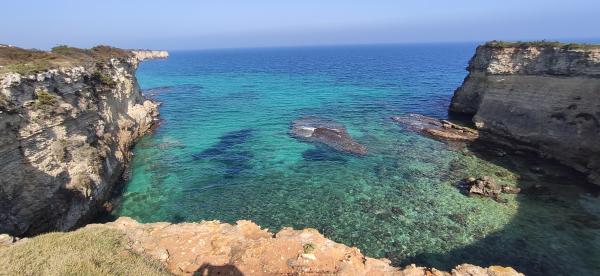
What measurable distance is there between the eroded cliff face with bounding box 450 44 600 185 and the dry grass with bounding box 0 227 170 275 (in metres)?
36.1

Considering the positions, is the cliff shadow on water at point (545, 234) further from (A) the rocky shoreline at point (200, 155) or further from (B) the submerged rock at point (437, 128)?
(B) the submerged rock at point (437, 128)

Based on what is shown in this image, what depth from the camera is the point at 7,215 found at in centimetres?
1900

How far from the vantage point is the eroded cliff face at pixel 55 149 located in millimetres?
19250

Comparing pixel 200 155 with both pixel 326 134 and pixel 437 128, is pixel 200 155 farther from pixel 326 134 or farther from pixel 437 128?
pixel 437 128

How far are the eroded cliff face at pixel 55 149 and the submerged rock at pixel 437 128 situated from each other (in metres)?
36.1

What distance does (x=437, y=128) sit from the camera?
46.6 metres

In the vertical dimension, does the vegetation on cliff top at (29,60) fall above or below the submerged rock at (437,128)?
above

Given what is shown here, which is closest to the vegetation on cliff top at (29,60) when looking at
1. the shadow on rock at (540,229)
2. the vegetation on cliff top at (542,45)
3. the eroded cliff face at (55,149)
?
the eroded cliff face at (55,149)

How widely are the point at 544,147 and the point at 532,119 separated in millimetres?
3568

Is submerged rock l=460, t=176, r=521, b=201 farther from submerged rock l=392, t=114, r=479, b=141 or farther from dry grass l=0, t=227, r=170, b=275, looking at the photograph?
dry grass l=0, t=227, r=170, b=275

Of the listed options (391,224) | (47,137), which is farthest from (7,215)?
(391,224)

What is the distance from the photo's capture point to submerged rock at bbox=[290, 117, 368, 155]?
40.3m

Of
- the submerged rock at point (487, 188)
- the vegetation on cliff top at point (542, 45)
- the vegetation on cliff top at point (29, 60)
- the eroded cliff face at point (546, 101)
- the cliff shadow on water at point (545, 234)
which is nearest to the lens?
the cliff shadow on water at point (545, 234)

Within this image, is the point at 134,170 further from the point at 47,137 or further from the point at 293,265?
the point at 293,265
